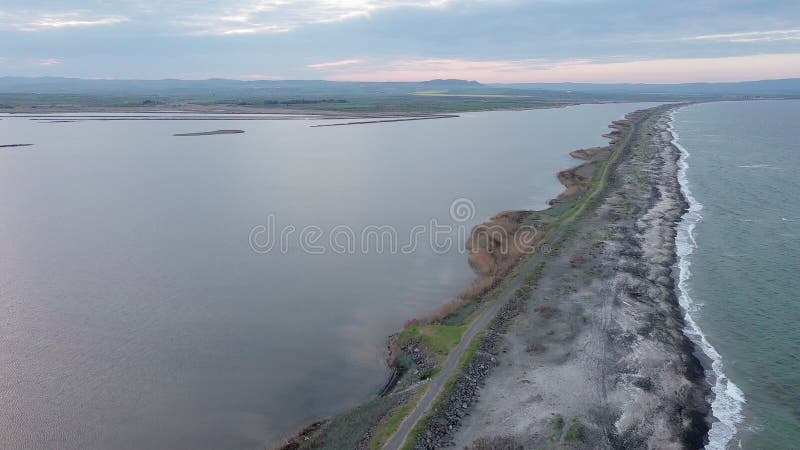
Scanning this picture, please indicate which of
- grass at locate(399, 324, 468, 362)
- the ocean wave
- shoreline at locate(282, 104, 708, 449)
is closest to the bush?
shoreline at locate(282, 104, 708, 449)

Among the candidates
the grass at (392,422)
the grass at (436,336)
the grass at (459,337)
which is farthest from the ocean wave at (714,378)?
the grass at (436,336)

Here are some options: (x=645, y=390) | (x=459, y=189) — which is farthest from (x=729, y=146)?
(x=645, y=390)

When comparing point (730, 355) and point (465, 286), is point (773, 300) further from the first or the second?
point (465, 286)

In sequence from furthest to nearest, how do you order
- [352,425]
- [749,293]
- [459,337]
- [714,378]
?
[749,293] < [459,337] < [714,378] < [352,425]

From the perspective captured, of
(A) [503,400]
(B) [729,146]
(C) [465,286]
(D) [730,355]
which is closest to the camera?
(A) [503,400]

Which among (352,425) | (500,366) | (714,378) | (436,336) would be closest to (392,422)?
(352,425)

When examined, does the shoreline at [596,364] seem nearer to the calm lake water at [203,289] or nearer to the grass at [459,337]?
the grass at [459,337]

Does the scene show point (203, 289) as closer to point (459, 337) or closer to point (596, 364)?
point (459, 337)
